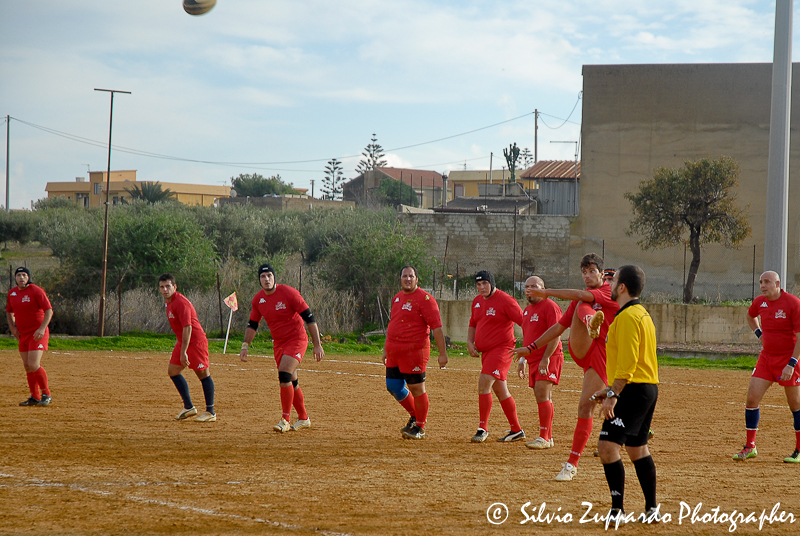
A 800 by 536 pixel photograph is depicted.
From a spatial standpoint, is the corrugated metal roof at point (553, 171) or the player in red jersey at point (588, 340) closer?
the player in red jersey at point (588, 340)

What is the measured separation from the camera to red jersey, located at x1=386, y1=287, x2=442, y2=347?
908cm

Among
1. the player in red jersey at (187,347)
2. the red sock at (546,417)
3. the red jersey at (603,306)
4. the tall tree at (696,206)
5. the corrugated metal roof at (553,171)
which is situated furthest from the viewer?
the corrugated metal roof at (553,171)

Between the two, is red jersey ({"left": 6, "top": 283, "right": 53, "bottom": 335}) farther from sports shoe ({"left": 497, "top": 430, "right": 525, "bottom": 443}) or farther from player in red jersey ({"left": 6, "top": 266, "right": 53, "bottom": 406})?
sports shoe ({"left": 497, "top": 430, "right": 525, "bottom": 443})

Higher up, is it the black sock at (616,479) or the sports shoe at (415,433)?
the black sock at (616,479)

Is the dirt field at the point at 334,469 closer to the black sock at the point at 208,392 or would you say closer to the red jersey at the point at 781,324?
the black sock at the point at 208,392

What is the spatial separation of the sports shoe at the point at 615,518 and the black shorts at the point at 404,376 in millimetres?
3833

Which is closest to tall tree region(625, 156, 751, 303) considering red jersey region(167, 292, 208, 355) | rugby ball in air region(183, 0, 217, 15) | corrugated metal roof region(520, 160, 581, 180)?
corrugated metal roof region(520, 160, 581, 180)

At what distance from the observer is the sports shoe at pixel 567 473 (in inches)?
270

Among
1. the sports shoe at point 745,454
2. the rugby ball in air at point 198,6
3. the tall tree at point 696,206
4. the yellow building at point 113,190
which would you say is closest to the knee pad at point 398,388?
the sports shoe at point 745,454

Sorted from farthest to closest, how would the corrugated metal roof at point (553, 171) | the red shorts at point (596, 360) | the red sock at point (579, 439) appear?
the corrugated metal roof at point (553, 171), the red shorts at point (596, 360), the red sock at point (579, 439)

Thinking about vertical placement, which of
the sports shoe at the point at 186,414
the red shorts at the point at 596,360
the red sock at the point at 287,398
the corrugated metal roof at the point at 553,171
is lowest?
the sports shoe at the point at 186,414

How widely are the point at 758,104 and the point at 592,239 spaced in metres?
10.0

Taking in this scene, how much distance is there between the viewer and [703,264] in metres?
34.6

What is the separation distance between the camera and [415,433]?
8.95 m
